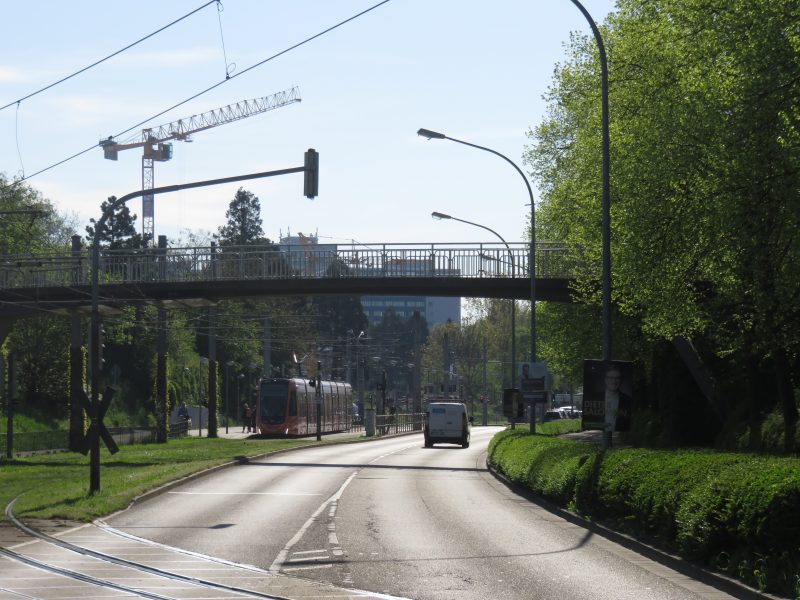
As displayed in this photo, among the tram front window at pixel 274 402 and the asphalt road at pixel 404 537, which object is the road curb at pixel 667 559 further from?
the tram front window at pixel 274 402

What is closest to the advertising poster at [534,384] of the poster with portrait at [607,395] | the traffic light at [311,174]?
the poster with portrait at [607,395]

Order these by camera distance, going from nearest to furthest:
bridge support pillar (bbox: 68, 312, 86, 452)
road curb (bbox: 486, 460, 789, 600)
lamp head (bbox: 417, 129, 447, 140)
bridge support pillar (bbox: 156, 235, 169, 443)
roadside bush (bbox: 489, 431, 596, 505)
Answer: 1. road curb (bbox: 486, 460, 789, 600)
2. roadside bush (bbox: 489, 431, 596, 505)
3. lamp head (bbox: 417, 129, 447, 140)
4. bridge support pillar (bbox: 68, 312, 86, 452)
5. bridge support pillar (bbox: 156, 235, 169, 443)

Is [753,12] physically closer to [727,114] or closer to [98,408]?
[727,114]

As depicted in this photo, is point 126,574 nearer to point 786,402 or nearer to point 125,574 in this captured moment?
point 125,574

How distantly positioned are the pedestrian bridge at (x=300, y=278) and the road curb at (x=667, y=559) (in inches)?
733

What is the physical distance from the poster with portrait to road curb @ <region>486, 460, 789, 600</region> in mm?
1816

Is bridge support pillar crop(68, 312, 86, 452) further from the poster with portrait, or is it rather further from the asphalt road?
the poster with portrait

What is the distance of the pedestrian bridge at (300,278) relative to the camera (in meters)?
43.2

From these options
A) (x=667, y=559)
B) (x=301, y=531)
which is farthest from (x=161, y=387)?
(x=667, y=559)

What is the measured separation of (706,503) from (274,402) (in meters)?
53.1

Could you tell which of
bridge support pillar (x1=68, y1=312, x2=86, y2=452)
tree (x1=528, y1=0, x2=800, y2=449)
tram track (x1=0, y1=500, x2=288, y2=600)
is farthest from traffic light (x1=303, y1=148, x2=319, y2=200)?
bridge support pillar (x1=68, y1=312, x2=86, y2=452)

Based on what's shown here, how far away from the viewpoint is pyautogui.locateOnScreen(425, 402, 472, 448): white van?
199 feet

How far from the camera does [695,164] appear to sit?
24078 millimetres

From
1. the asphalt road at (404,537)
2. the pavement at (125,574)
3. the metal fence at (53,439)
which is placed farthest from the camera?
the metal fence at (53,439)
